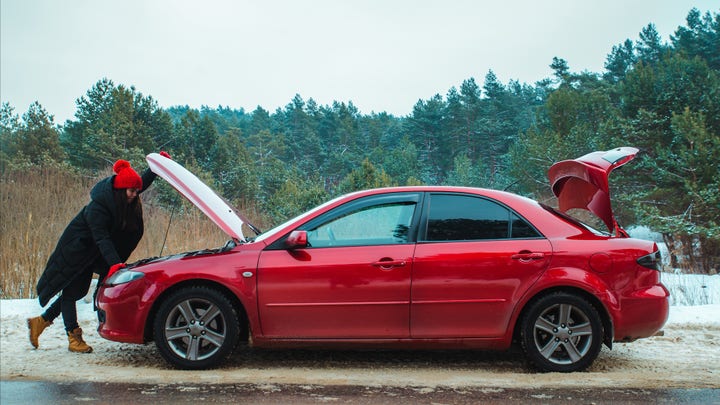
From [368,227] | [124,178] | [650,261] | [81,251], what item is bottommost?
[650,261]

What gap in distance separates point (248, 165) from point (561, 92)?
20.9 metres

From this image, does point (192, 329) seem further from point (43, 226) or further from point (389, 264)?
point (43, 226)

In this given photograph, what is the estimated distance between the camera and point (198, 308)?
17.8 feet

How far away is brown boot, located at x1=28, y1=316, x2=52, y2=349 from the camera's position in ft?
20.5

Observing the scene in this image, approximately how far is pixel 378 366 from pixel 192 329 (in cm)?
157

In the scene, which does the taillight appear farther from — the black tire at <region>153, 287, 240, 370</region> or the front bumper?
the front bumper

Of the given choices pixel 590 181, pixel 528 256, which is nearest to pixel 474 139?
pixel 590 181

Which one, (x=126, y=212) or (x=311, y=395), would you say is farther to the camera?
(x=126, y=212)

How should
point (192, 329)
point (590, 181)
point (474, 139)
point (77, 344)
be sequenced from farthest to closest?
point (474, 139), point (77, 344), point (590, 181), point (192, 329)

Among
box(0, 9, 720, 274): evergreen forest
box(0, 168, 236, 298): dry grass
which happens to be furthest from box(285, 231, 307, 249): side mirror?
box(0, 9, 720, 274): evergreen forest

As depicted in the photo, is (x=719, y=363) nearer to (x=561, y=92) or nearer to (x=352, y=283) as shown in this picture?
(x=352, y=283)

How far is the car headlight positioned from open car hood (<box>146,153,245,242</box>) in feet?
2.84

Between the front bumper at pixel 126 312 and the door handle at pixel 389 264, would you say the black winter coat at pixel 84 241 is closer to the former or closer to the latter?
the front bumper at pixel 126 312

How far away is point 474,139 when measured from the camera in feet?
183
